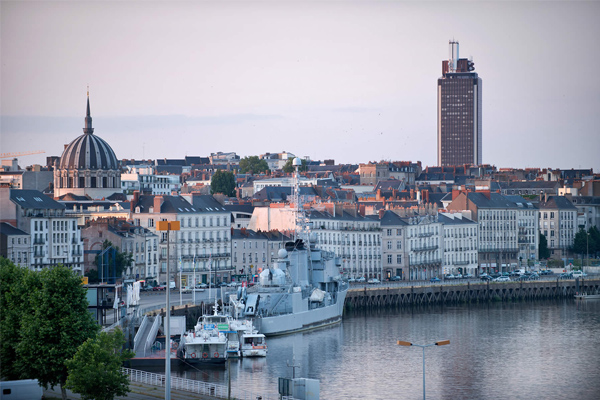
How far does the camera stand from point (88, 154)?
18100cm

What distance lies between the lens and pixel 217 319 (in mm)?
88062

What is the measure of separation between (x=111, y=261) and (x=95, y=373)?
6015 centimetres

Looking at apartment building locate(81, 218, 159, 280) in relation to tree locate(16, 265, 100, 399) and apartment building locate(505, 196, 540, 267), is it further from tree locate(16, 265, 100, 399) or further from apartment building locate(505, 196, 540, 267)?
tree locate(16, 265, 100, 399)

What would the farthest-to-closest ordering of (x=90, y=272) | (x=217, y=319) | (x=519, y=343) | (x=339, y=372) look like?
1. (x=90, y=272)
2. (x=519, y=343)
3. (x=217, y=319)
4. (x=339, y=372)

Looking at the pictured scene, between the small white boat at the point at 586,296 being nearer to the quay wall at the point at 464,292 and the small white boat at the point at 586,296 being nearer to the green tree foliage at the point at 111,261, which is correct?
the quay wall at the point at 464,292

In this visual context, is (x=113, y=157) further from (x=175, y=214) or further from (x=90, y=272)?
(x=90, y=272)

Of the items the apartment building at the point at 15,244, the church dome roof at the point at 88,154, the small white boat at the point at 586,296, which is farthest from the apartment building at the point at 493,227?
the apartment building at the point at 15,244

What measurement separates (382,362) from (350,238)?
5450cm

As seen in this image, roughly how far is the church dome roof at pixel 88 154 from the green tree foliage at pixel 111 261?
5805 cm

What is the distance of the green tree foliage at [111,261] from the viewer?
382 ft

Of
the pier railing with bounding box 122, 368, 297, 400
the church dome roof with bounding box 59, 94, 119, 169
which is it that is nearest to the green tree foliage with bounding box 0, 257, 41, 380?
the pier railing with bounding box 122, 368, 297, 400

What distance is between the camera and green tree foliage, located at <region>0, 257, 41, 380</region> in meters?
62.8

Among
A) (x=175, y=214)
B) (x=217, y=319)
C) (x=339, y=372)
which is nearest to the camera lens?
(x=339, y=372)

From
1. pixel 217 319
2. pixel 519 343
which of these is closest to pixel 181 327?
pixel 217 319
